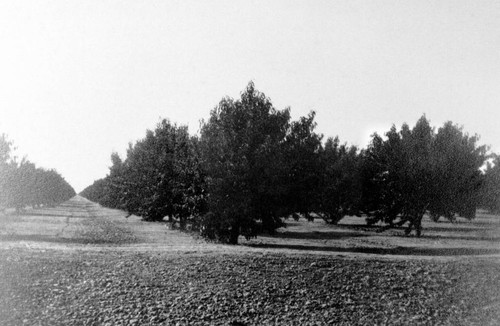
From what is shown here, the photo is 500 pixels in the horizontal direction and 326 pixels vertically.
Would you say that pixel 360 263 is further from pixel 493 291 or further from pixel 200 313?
pixel 200 313

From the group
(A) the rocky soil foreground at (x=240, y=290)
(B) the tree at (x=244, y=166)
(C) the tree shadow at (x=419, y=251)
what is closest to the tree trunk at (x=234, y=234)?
→ (B) the tree at (x=244, y=166)

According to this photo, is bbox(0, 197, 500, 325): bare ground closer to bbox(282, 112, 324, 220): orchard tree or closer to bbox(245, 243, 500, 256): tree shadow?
bbox(245, 243, 500, 256): tree shadow

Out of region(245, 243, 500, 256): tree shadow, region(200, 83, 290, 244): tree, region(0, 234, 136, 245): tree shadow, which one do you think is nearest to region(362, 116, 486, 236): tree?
region(245, 243, 500, 256): tree shadow

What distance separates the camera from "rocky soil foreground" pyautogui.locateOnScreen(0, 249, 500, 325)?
59.8 ft

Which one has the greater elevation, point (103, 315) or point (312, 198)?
point (312, 198)

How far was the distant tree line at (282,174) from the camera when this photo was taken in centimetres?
3181

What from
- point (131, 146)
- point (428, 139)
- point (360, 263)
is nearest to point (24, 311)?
point (360, 263)

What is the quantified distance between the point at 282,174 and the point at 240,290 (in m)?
12.7

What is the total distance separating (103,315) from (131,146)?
2447 inches

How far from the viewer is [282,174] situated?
3166 cm

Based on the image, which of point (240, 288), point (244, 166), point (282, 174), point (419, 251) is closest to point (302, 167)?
point (282, 174)

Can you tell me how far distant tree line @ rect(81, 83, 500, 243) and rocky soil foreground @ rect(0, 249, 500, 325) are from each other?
28.0 ft

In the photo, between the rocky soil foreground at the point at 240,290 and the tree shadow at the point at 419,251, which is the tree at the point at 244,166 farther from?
the rocky soil foreground at the point at 240,290

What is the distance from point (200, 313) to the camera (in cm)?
1819
